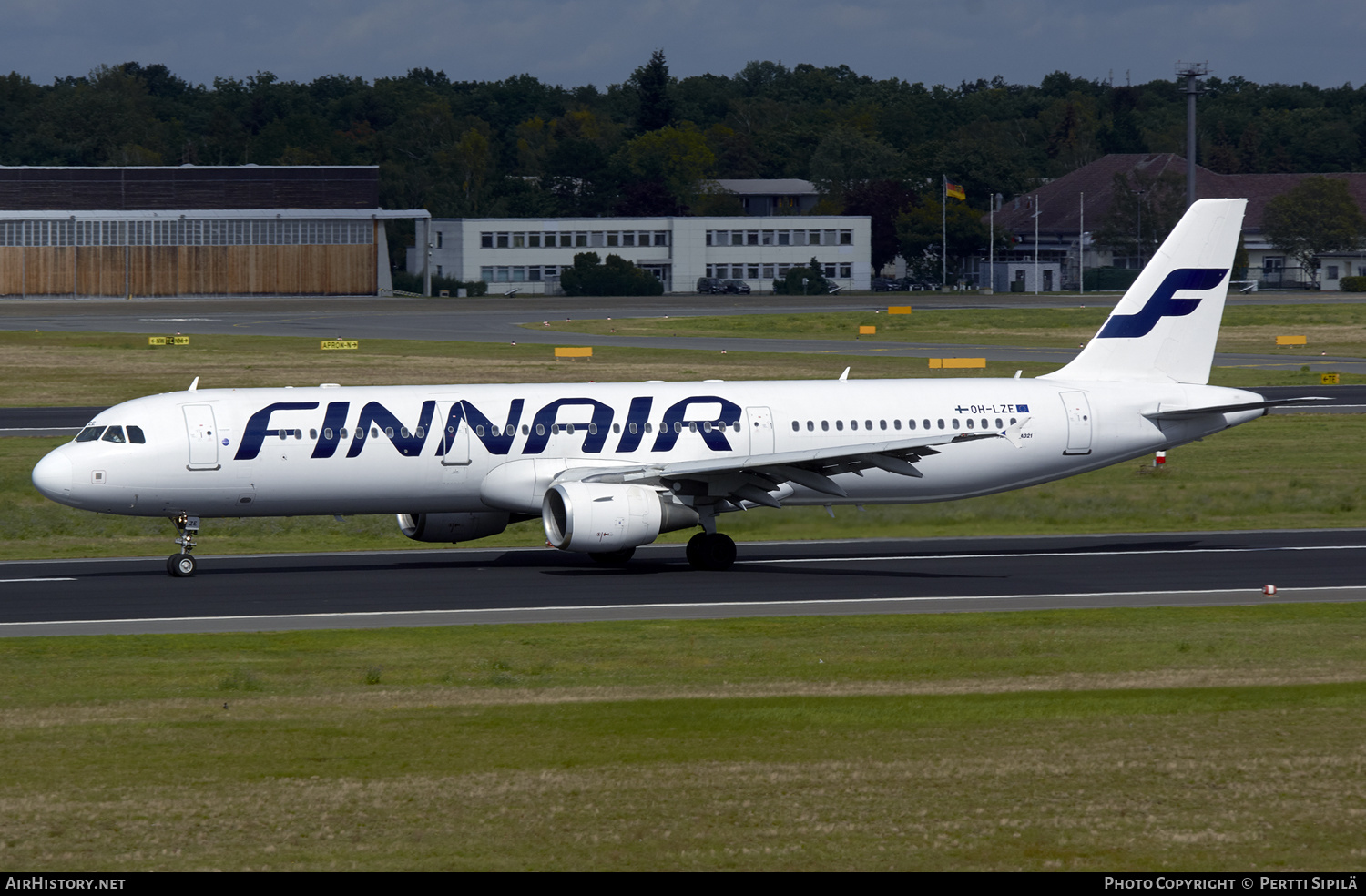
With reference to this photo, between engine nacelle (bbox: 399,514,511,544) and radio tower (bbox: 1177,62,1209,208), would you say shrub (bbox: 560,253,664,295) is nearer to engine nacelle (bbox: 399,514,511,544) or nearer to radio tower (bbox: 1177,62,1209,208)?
radio tower (bbox: 1177,62,1209,208)

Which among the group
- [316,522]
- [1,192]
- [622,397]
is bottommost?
[316,522]

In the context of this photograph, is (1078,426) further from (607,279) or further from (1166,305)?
(607,279)

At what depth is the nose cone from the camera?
3225 centimetres

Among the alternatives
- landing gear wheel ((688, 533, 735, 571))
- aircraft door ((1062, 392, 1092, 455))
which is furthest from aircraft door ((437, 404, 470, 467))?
aircraft door ((1062, 392, 1092, 455))

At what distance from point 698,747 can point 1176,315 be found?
2495cm

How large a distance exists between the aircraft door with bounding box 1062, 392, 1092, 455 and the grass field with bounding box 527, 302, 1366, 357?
61.6 m

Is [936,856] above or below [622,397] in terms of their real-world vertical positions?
below

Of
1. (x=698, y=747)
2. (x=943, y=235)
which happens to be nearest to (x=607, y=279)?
(x=943, y=235)

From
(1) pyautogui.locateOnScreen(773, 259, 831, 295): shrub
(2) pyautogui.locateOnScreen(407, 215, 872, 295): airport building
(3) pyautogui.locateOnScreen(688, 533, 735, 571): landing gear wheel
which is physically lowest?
(3) pyautogui.locateOnScreen(688, 533, 735, 571): landing gear wheel

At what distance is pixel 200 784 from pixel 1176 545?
26930mm

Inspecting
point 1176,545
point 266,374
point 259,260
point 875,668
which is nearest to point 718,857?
point 875,668

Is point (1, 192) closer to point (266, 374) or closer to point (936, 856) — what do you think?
point (266, 374)

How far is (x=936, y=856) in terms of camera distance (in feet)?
44.6

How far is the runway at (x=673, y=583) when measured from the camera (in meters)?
29.0
